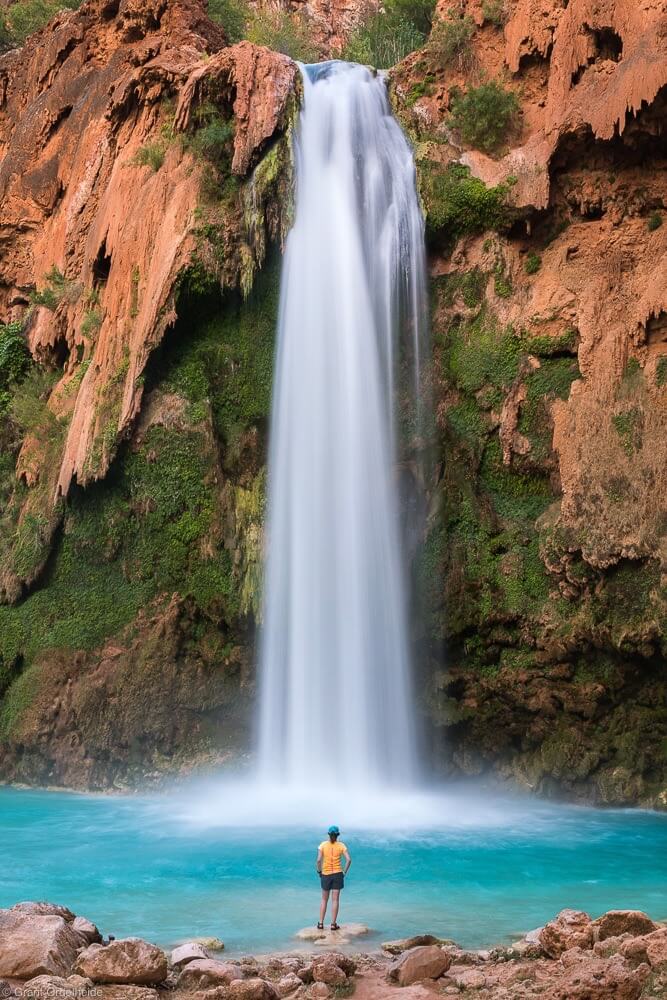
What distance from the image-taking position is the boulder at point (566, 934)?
7.57 m

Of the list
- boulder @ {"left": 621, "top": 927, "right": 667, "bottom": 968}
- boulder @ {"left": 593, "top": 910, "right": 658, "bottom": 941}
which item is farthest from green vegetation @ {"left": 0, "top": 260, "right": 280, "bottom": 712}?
boulder @ {"left": 621, "top": 927, "right": 667, "bottom": 968}

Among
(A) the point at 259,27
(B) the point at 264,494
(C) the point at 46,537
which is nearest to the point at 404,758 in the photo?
(B) the point at 264,494

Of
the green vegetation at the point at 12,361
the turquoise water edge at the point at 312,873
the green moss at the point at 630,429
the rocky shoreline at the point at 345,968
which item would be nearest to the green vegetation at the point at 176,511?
the turquoise water edge at the point at 312,873

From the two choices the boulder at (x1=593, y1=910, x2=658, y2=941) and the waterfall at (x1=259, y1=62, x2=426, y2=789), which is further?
the waterfall at (x1=259, y1=62, x2=426, y2=789)

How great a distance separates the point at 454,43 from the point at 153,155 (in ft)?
24.5

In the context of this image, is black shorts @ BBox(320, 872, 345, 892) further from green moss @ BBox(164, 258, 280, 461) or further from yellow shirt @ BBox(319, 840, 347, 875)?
green moss @ BBox(164, 258, 280, 461)

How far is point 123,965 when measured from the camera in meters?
7.00

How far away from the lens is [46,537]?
2014 cm

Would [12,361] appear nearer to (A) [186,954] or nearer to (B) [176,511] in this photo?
(B) [176,511]

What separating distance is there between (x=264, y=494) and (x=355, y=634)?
142 inches

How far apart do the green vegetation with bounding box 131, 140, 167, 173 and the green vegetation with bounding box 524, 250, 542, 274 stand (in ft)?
28.7

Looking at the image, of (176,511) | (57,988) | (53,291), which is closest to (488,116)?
(176,511)

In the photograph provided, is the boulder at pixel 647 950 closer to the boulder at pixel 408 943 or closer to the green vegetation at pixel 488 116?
the boulder at pixel 408 943

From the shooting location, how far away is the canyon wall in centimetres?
1661
